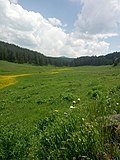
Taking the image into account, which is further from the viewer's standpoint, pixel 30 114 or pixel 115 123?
pixel 30 114

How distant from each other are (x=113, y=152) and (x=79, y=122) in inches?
48.6

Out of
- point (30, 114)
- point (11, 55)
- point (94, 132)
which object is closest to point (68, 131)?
point (94, 132)

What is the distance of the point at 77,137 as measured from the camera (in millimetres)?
4738

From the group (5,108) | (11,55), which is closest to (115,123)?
(5,108)

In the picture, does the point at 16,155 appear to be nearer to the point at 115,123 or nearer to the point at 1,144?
the point at 1,144

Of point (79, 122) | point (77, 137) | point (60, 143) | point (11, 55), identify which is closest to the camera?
point (77, 137)

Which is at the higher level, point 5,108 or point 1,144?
point 1,144

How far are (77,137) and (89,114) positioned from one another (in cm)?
142

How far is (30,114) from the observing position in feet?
51.6

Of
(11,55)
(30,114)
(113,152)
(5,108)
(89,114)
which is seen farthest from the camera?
(11,55)

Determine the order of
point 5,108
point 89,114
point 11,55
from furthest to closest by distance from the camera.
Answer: point 11,55, point 5,108, point 89,114

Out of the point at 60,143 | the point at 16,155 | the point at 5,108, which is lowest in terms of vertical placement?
the point at 5,108

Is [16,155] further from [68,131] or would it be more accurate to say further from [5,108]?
[5,108]

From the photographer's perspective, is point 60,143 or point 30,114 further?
point 30,114
